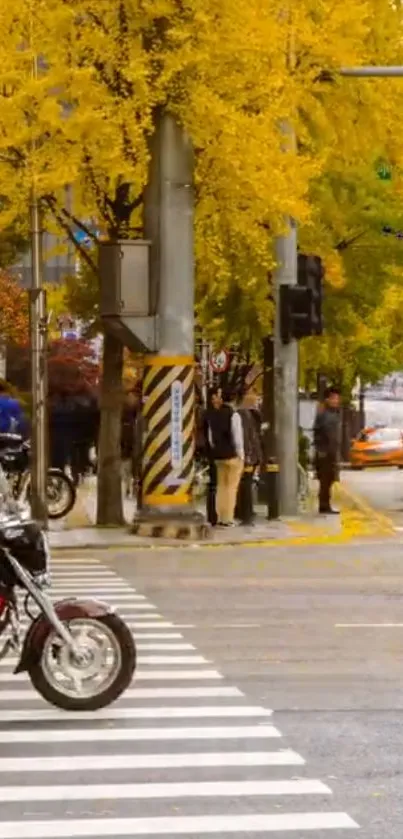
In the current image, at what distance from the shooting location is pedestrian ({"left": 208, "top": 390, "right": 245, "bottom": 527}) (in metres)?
26.4

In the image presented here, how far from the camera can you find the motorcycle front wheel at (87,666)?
10773 mm

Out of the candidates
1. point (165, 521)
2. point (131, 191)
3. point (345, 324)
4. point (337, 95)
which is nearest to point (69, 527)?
point (165, 521)

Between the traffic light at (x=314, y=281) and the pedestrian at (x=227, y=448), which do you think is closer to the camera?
the pedestrian at (x=227, y=448)

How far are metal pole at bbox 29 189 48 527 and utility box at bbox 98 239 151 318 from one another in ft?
2.60

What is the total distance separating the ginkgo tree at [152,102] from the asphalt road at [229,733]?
8488 millimetres

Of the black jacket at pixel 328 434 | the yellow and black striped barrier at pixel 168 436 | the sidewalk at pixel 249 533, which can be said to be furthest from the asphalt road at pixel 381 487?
the yellow and black striped barrier at pixel 168 436

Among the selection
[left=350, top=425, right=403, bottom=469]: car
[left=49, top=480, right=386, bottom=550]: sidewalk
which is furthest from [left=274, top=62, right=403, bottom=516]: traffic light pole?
[left=350, top=425, right=403, bottom=469]: car

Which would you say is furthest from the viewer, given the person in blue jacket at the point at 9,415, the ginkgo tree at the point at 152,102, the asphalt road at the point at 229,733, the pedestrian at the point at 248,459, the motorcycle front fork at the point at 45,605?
the pedestrian at the point at 248,459

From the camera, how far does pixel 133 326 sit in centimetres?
2509

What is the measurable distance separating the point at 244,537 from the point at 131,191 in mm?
5107

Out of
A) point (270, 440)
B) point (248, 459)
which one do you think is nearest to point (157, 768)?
point (248, 459)

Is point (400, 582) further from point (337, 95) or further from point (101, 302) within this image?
point (337, 95)

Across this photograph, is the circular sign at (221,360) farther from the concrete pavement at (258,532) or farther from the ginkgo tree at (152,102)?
the ginkgo tree at (152,102)

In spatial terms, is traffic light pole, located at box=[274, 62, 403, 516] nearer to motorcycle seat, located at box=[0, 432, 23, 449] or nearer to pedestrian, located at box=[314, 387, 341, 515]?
pedestrian, located at box=[314, 387, 341, 515]
